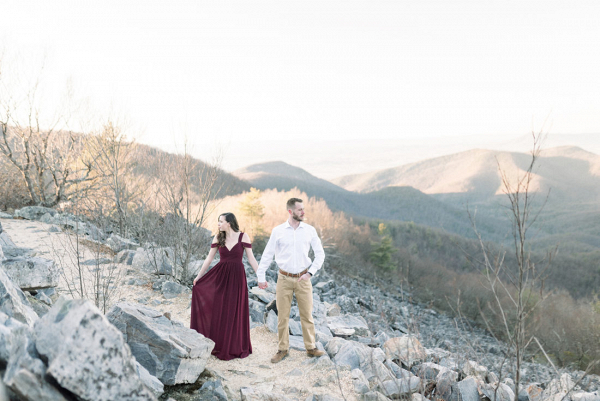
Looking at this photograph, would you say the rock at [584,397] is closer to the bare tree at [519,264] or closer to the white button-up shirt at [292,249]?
the bare tree at [519,264]

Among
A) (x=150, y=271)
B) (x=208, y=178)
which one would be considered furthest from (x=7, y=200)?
(x=208, y=178)

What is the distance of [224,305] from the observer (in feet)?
14.5

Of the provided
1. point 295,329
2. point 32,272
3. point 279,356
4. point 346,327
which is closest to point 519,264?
point 279,356

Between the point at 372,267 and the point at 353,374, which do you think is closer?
the point at 353,374

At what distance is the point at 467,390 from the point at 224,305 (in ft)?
10.1

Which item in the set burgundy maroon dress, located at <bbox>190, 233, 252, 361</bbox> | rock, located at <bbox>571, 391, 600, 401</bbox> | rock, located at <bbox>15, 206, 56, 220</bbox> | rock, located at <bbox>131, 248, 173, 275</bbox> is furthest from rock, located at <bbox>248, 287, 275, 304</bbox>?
rock, located at <bbox>15, 206, 56, 220</bbox>

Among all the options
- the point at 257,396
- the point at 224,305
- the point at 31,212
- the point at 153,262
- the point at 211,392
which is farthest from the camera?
the point at 31,212

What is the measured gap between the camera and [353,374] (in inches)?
168

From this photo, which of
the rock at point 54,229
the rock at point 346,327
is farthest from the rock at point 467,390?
the rock at point 54,229

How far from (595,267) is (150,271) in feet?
214

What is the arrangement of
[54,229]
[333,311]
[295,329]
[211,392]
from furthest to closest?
[54,229] < [333,311] < [295,329] < [211,392]

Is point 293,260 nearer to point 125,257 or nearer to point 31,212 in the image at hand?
point 125,257

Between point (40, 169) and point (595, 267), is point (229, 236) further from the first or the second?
point (595, 267)

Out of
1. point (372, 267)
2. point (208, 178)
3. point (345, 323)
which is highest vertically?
point (208, 178)
